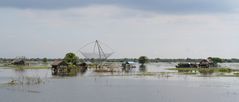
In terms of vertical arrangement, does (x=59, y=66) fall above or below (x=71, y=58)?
below

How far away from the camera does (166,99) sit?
3250 cm

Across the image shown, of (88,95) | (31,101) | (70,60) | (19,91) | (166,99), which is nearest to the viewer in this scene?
(31,101)

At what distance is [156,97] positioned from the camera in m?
33.9

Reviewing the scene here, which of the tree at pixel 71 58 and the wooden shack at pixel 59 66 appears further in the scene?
the tree at pixel 71 58

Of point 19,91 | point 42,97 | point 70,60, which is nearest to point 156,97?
point 42,97

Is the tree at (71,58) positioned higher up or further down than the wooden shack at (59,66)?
higher up

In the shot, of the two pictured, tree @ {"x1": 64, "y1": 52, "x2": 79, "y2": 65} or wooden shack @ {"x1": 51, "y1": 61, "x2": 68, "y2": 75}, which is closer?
wooden shack @ {"x1": 51, "y1": 61, "x2": 68, "y2": 75}

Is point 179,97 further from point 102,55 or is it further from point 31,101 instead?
point 102,55

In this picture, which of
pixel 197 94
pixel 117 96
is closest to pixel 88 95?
pixel 117 96

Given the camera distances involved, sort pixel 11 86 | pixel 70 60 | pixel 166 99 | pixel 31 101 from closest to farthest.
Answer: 1. pixel 31 101
2. pixel 166 99
3. pixel 11 86
4. pixel 70 60

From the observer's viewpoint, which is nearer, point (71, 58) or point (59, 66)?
point (59, 66)

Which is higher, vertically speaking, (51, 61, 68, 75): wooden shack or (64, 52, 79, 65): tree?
(64, 52, 79, 65): tree

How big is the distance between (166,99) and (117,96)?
13.3ft

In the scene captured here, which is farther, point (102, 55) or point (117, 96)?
point (102, 55)
